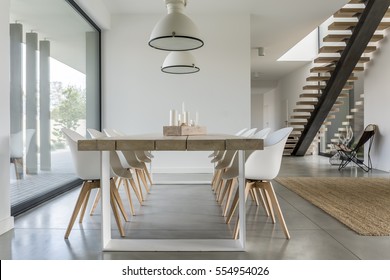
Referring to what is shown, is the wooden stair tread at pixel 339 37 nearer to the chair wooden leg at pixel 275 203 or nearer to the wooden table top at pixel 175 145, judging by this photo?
the chair wooden leg at pixel 275 203

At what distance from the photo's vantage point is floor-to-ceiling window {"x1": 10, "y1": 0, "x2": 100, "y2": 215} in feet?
11.4

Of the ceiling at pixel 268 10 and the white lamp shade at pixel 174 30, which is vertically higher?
the ceiling at pixel 268 10

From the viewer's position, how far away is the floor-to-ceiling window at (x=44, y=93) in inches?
137

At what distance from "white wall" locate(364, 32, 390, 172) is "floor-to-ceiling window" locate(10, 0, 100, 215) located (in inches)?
225

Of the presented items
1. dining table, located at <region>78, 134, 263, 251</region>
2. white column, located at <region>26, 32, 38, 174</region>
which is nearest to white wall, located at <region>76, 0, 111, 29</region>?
white column, located at <region>26, 32, 38, 174</region>

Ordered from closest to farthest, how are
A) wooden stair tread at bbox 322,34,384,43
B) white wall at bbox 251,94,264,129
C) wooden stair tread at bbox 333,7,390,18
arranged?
wooden stair tread at bbox 333,7,390,18
wooden stair tread at bbox 322,34,384,43
white wall at bbox 251,94,264,129

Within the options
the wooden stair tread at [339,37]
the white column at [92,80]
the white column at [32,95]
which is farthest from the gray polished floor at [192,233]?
the wooden stair tread at [339,37]

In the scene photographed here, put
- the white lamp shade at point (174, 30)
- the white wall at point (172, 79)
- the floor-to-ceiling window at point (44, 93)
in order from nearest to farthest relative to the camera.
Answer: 1. the white lamp shade at point (174, 30)
2. the floor-to-ceiling window at point (44, 93)
3. the white wall at point (172, 79)

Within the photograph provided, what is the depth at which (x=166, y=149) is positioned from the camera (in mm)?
2117

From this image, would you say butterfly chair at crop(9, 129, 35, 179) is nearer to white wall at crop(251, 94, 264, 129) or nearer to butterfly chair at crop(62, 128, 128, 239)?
butterfly chair at crop(62, 128, 128, 239)

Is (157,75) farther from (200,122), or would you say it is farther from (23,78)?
(23,78)

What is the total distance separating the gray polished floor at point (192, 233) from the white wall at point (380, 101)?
373 cm

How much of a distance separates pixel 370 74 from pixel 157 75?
15.0 ft

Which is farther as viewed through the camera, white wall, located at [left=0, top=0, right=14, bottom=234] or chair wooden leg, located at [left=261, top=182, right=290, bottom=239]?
white wall, located at [left=0, top=0, right=14, bottom=234]
